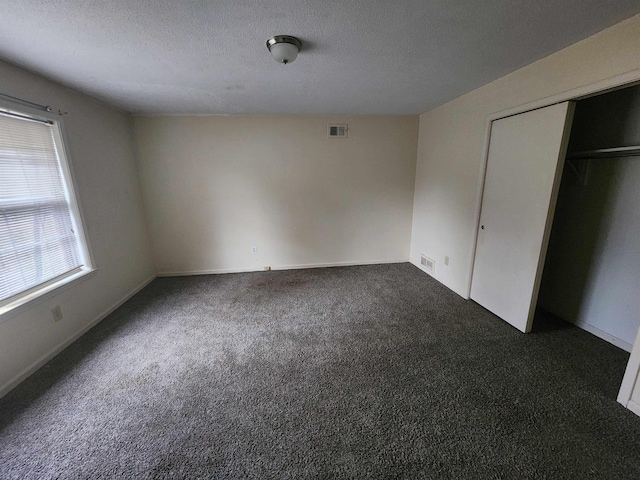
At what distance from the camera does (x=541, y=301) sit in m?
2.71

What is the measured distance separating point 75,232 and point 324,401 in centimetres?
279

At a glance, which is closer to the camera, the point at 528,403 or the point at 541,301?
the point at 528,403

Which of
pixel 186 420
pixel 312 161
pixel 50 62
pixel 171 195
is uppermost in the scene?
pixel 50 62

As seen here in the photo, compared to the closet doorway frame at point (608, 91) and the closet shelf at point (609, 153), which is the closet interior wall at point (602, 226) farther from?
the closet doorway frame at point (608, 91)

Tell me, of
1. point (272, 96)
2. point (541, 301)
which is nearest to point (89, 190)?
point (272, 96)

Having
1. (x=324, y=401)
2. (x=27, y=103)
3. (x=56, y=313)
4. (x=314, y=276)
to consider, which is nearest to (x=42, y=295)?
(x=56, y=313)

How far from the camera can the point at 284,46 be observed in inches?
63.5

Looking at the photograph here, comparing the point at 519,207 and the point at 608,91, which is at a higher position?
the point at 608,91

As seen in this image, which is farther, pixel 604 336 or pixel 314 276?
pixel 314 276

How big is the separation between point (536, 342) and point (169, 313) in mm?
3632

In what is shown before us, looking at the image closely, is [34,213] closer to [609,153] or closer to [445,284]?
[445,284]

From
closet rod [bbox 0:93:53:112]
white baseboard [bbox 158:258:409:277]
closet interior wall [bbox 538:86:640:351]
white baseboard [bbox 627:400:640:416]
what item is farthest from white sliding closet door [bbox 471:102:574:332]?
closet rod [bbox 0:93:53:112]

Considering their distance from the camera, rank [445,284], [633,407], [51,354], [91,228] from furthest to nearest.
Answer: [445,284], [91,228], [51,354], [633,407]

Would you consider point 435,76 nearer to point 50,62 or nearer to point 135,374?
point 50,62
